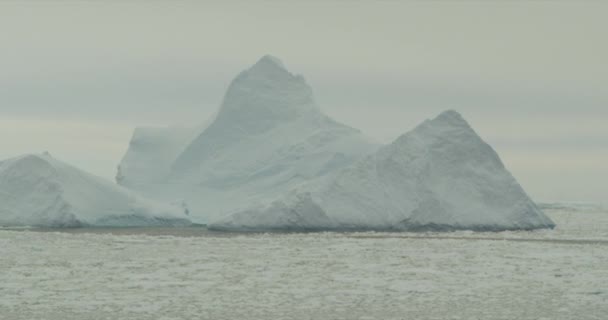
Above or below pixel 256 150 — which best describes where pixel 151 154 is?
below

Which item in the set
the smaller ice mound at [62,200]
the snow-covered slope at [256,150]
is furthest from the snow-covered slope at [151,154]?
the smaller ice mound at [62,200]

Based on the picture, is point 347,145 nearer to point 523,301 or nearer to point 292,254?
point 292,254

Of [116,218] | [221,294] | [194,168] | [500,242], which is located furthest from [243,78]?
[221,294]

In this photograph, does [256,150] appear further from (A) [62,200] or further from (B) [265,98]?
(A) [62,200]

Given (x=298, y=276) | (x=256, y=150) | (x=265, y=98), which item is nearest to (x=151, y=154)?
(x=256, y=150)

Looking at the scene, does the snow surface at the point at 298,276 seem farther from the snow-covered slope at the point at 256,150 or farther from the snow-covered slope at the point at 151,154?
the snow-covered slope at the point at 151,154

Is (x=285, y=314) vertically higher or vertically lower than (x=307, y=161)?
lower

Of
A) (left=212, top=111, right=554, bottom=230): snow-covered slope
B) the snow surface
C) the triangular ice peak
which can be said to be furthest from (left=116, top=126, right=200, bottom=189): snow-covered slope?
the snow surface
